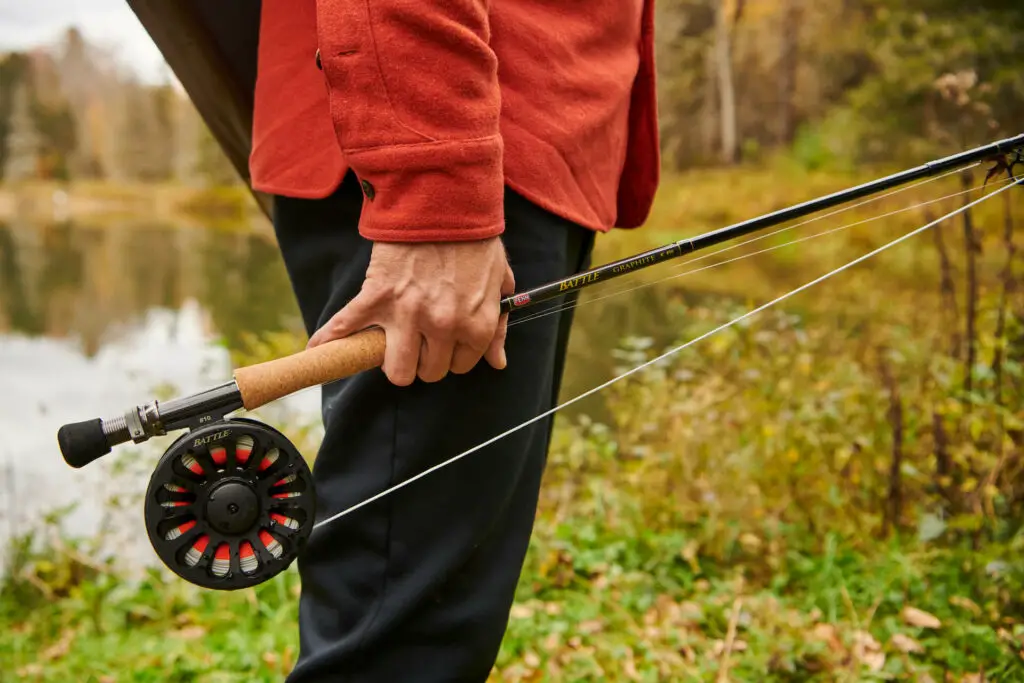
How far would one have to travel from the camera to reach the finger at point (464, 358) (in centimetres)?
97

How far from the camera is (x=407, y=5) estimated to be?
2.86ft

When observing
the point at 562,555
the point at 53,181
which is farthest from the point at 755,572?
the point at 53,181

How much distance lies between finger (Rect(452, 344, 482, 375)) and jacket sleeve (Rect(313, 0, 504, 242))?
136mm

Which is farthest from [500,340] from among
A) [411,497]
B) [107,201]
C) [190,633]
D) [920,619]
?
[107,201]

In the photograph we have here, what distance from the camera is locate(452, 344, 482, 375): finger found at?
0.97m

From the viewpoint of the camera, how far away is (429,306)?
3.02ft

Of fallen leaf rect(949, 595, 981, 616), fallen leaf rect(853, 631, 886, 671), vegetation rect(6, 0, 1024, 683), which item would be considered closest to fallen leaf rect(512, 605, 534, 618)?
vegetation rect(6, 0, 1024, 683)

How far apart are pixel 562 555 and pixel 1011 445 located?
142 centimetres

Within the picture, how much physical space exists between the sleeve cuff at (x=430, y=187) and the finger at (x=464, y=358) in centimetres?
13

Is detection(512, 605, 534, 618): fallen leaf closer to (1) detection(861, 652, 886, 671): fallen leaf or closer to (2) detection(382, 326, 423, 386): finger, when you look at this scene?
(1) detection(861, 652, 886, 671): fallen leaf

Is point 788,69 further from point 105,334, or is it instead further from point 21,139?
point 21,139

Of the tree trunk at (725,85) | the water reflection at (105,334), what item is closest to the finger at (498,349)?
the water reflection at (105,334)

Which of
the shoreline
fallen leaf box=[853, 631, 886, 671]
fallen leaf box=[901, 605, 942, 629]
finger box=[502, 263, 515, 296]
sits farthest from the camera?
the shoreline

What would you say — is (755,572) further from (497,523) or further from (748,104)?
(748,104)
